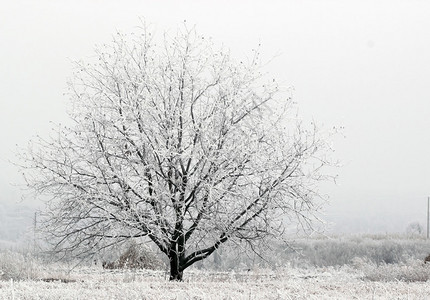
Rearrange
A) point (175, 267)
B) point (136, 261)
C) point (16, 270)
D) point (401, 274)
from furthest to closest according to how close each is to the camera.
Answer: point (136, 261), point (401, 274), point (175, 267), point (16, 270)

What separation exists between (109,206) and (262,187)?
3360 millimetres

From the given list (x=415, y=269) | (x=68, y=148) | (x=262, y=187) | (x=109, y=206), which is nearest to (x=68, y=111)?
(x=68, y=148)

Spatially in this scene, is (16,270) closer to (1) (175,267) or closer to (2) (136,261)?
(1) (175,267)

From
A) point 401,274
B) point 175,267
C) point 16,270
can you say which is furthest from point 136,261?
point 401,274

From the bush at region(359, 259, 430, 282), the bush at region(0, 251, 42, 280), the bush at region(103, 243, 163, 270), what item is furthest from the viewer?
the bush at region(103, 243, 163, 270)

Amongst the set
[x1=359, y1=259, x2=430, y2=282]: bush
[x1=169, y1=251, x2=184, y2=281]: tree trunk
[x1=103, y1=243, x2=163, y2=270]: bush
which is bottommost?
[x1=359, y1=259, x2=430, y2=282]: bush

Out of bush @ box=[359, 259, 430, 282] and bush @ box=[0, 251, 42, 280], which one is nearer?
bush @ box=[0, 251, 42, 280]

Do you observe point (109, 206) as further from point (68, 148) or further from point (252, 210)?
point (252, 210)

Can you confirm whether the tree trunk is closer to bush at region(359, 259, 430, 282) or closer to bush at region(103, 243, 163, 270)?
bush at region(359, 259, 430, 282)

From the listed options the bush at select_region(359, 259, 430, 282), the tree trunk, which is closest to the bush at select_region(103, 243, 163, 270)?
the tree trunk

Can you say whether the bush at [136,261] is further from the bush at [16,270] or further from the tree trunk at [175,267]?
the bush at [16,270]

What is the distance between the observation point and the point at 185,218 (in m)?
14.0

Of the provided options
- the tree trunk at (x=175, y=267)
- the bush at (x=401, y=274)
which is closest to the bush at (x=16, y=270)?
the tree trunk at (x=175, y=267)

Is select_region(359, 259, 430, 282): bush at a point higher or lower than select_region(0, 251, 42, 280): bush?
lower
